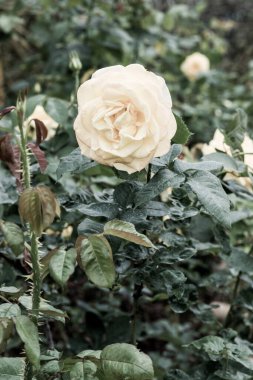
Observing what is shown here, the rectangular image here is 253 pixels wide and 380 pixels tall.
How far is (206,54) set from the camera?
126 inches


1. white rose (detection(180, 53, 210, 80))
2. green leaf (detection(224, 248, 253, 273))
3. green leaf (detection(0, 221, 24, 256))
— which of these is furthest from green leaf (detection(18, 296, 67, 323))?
white rose (detection(180, 53, 210, 80))

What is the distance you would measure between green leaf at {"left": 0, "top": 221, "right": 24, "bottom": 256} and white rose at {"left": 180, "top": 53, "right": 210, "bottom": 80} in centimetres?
223

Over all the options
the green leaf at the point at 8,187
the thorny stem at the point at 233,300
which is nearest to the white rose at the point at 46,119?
the green leaf at the point at 8,187

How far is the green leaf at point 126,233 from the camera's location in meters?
0.91

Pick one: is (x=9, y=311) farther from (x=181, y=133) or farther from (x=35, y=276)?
(x=181, y=133)

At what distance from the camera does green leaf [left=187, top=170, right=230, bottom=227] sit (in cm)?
101

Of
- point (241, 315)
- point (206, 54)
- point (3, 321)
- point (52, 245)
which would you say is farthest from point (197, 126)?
point (3, 321)

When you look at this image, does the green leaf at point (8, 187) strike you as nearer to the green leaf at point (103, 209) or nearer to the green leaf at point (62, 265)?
the green leaf at point (103, 209)

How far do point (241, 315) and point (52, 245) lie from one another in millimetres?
587

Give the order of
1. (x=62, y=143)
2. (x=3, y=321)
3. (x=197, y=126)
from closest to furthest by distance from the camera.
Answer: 1. (x=3, y=321)
2. (x=62, y=143)
3. (x=197, y=126)

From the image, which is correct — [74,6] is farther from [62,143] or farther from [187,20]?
[62,143]

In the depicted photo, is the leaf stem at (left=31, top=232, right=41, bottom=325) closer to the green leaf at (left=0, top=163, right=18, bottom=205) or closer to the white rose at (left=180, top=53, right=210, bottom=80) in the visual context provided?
the green leaf at (left=0, top=163, right=18, bottom=205)

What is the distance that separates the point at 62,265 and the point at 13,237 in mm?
91

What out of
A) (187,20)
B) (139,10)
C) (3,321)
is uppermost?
(3,321)
